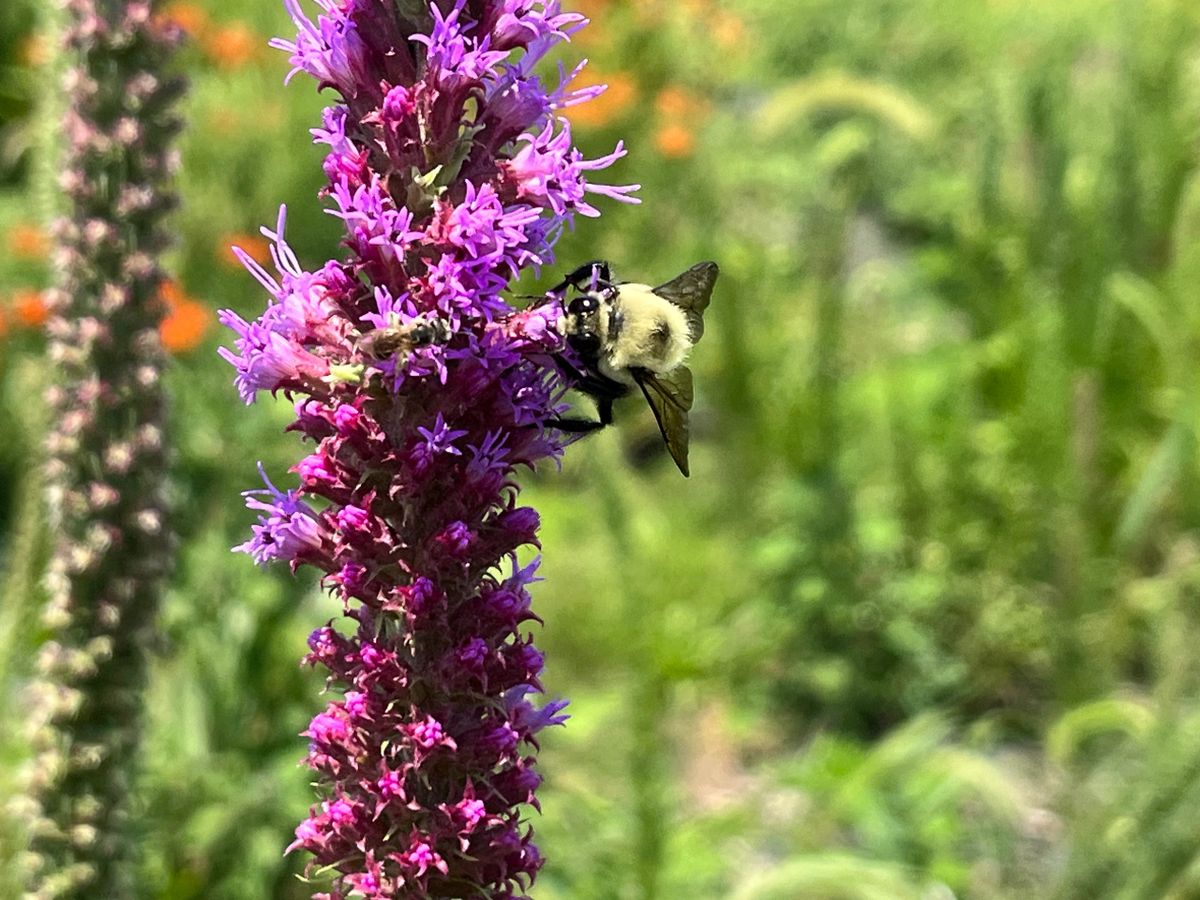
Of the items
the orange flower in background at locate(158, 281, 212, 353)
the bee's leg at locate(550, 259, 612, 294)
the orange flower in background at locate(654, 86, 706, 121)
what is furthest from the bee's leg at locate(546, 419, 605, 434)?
the orange flower in background at locate(654, 86, 706, 121)

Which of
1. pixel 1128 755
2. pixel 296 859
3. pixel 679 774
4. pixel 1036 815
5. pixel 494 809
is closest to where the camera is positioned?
pixel 494 809

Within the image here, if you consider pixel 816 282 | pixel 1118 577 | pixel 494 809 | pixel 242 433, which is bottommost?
pixel 494 809

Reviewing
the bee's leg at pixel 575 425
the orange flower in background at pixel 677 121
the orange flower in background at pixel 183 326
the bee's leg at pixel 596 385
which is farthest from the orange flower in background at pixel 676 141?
the bee's leg at pixel 575 425

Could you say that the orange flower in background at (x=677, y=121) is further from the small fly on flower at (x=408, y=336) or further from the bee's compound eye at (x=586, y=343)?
the small fly on flower at (x=408, y=336)

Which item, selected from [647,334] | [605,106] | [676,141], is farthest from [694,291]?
[605,106]

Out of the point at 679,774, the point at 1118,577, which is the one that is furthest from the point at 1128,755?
the point at 679,774

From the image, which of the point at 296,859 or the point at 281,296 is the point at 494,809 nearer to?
the point at 281,296
